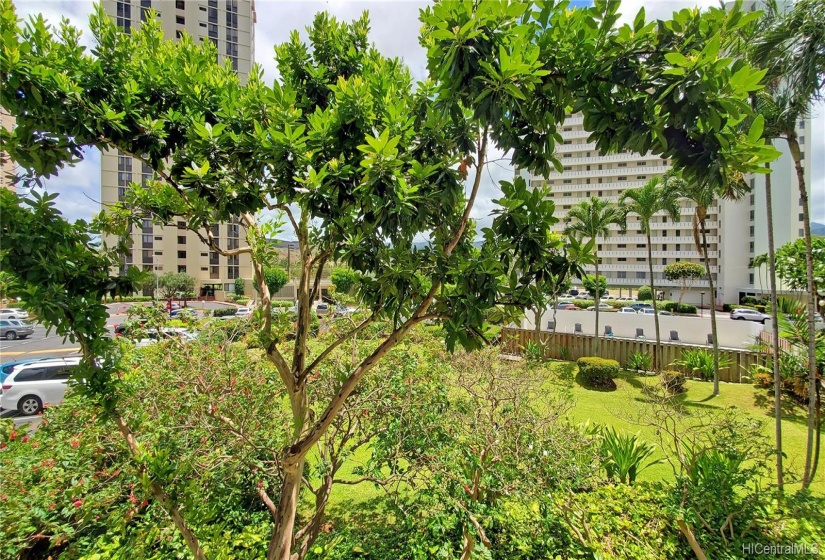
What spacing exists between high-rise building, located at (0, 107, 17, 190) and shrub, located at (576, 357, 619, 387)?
1262 cm

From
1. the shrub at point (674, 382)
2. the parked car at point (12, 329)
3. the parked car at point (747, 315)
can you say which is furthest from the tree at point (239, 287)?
the parked car at point (747, 315)

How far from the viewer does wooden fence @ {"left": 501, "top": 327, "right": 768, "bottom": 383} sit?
11.0m

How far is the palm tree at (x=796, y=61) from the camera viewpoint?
4.35 metres

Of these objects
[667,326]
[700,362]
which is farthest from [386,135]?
[667,326]

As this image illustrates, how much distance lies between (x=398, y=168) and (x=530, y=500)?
353cm

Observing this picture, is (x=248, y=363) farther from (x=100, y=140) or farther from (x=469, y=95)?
(x=469, y=95)

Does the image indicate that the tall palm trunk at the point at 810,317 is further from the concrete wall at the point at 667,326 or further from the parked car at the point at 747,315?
the parked car at the point at 747,315

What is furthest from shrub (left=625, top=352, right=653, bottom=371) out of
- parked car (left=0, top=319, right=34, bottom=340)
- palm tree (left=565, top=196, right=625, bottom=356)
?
parked car (left=0, top=319, right=34, bottom=340)

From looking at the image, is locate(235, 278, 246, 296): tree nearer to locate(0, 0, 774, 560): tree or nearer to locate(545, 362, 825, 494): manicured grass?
locate(545, 362, 825, 494): manicured grass

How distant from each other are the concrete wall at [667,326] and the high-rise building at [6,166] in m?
14.4

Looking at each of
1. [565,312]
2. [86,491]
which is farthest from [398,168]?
[565,312]

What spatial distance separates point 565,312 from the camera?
2077 cm

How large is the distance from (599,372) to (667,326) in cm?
970

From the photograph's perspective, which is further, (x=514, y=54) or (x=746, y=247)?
(x=746, y=247)
